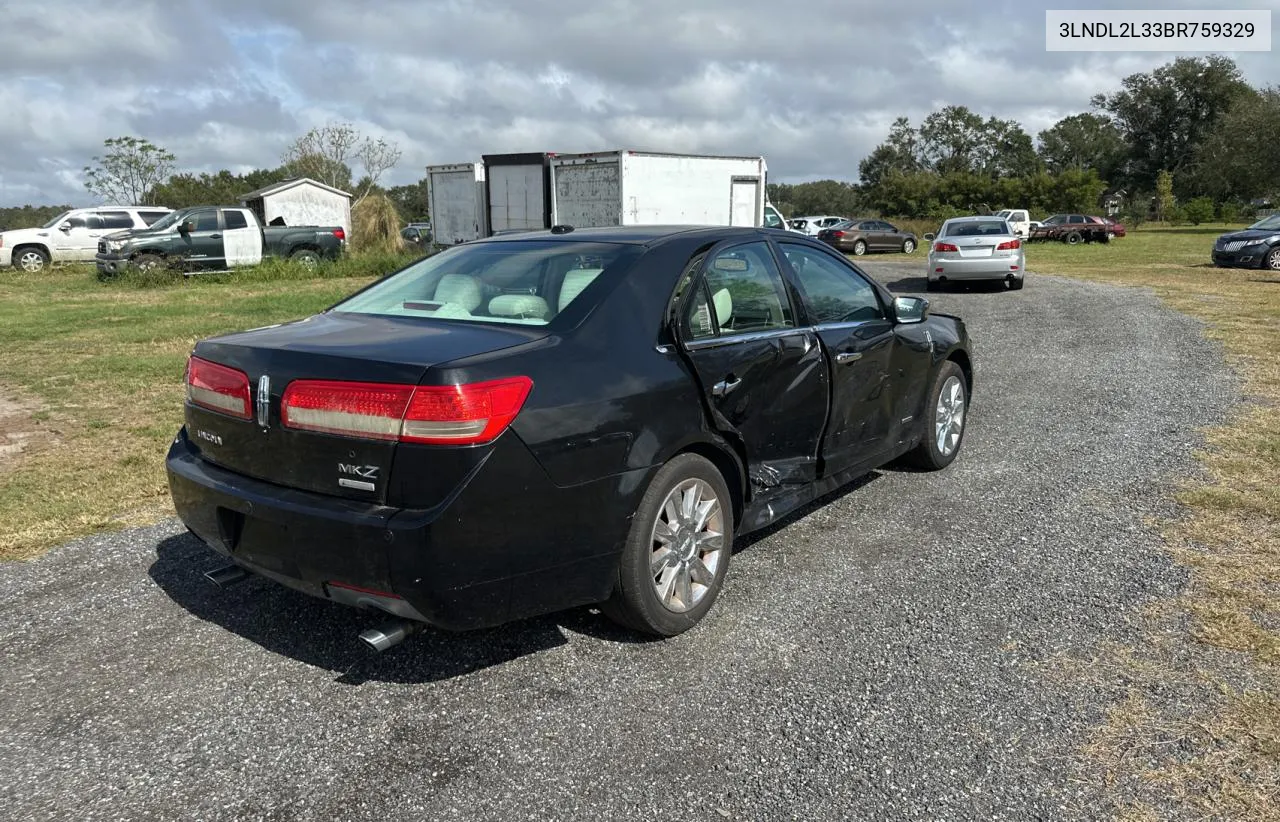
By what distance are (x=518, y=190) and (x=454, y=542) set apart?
18.8 meters

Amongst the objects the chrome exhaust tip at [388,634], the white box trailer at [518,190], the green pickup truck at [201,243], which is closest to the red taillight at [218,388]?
the chrome exhaust tip at [388,634]

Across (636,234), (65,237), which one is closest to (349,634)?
(636,234)

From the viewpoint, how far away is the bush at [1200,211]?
5484 centimetres

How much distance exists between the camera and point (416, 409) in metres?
2.75

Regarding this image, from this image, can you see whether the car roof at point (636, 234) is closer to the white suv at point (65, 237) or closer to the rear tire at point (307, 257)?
the rear tire at point (307, 257)

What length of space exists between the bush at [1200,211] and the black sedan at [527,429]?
6152 cm

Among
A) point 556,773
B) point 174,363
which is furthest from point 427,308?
point 174,363

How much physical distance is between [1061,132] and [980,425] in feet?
312

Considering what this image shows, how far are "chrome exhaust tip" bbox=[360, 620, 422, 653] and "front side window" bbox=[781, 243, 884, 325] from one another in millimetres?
2316

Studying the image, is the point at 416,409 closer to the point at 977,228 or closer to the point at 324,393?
the point at 324,393

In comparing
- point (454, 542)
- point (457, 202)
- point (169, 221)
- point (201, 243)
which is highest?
point (457, 202)

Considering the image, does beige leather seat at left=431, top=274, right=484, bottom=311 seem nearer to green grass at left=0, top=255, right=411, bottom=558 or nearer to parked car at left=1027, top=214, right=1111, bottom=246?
green grass at left=0, top=255, right=411, bottom=558

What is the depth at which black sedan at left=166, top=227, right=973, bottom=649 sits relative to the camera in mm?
2781

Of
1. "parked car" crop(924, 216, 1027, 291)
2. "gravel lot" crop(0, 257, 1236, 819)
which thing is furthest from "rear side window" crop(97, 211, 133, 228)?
"gravel lot" crop(0, 257, 1236, 819)
